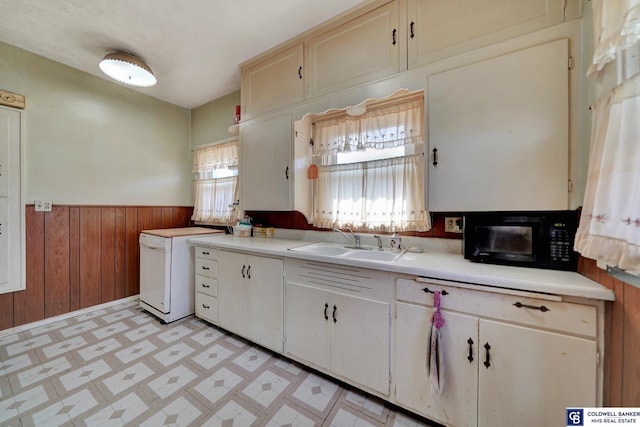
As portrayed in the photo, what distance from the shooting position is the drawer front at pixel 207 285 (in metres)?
2.24

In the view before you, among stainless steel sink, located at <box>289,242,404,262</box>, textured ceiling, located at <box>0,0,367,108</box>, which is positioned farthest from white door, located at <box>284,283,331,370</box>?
textured ceiling, located at <box>0,0,367,108</box>

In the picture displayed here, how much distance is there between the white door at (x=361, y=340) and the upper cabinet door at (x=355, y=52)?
1.57 metres

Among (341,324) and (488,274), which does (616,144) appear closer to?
(488,274)

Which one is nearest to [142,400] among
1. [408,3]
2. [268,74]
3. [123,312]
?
[123,312]

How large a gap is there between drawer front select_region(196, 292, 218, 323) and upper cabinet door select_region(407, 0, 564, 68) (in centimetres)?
258

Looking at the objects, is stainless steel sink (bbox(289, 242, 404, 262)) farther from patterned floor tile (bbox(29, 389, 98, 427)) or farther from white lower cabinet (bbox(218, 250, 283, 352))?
patterned floor tile (bbox(29, 389, 98, 427))

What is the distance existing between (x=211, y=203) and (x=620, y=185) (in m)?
3.50

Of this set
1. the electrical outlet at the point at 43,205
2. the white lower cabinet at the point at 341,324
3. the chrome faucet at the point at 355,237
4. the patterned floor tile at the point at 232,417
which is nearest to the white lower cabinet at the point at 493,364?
the white lower cabinet at the point at 341,324

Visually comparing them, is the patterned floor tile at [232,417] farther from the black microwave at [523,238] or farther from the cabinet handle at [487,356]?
the black microwave at [523,238]

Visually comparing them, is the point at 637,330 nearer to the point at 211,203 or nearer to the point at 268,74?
the point at 268,74

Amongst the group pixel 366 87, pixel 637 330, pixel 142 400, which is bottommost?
pixel 142 400

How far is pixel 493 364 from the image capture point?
3.59ft

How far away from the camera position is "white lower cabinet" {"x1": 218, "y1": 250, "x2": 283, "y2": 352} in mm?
1806

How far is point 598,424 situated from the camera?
89 centimetres
